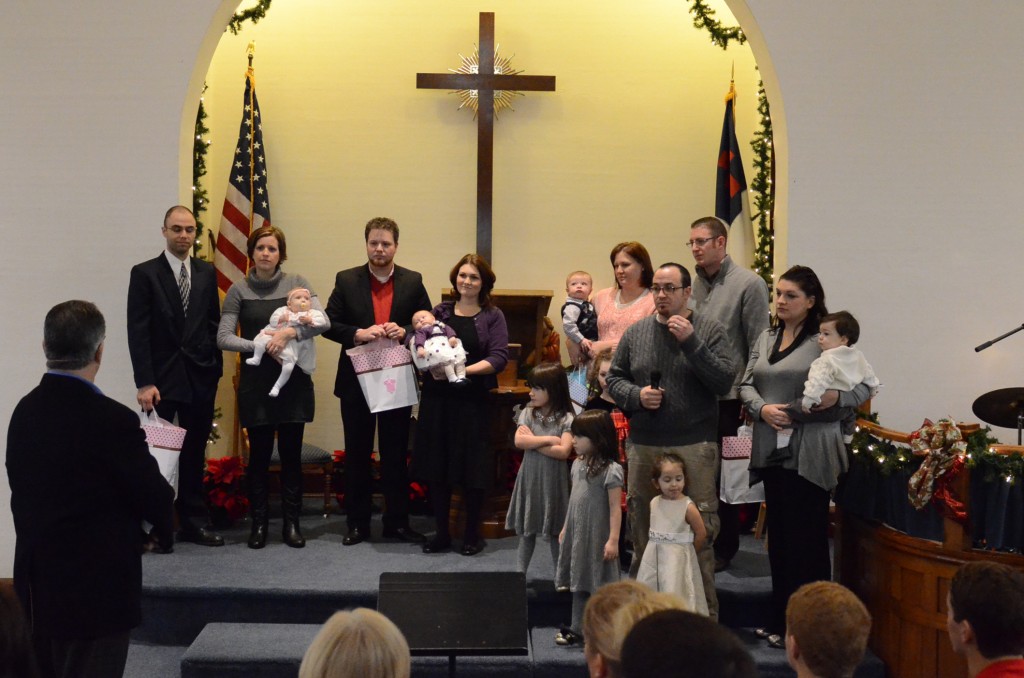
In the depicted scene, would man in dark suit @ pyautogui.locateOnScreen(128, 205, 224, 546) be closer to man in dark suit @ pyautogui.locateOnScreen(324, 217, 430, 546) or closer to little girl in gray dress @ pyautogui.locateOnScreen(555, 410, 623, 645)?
man in dark suit @ pyautogui.locateOnScreen(324, 217, 430, 546)

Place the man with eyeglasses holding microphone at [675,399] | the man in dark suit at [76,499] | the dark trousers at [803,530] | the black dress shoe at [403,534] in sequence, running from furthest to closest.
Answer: the black dress shoe at [403,534] < the dark trousers at [803,530] < the man with eyeglasses holding microphone at [675,399] < the man in dark suit at [76,499]

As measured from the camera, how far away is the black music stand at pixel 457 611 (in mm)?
3838

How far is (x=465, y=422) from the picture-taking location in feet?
19.3

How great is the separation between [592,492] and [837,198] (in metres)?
2.40

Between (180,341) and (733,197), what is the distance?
3.77m

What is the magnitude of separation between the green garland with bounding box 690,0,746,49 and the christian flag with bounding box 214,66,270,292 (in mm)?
3039

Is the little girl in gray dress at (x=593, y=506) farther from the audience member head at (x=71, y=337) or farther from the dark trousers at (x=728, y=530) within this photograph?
the audience member head at (x=71, y=337)

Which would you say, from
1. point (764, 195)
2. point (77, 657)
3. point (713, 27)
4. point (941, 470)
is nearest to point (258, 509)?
point (77, 657)

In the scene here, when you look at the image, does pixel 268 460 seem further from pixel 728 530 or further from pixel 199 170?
pixel 728 530

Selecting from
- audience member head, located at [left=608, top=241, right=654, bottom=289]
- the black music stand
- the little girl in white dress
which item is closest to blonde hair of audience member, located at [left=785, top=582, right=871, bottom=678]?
the black music stand

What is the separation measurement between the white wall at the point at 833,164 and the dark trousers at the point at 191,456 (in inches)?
19.6

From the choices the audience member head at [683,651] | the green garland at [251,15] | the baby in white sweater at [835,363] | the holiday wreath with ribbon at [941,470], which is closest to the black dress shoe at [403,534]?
the baby in white sweater at [835,363]

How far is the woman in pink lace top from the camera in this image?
5684 millimetres

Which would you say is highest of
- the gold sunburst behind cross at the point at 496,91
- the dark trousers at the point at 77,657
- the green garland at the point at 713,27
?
the green garland at the point at 713,27
